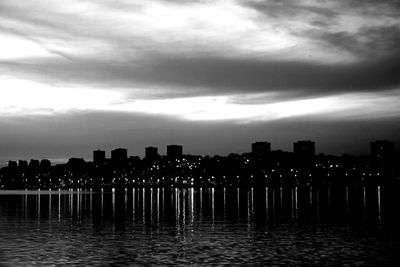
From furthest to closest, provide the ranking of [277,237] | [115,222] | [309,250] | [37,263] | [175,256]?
[115,222]
[277,237]
[309,250]
[175,256]
[37,263]

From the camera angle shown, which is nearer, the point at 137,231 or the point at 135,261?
the point at 135,261

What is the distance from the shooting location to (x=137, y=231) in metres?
64.4

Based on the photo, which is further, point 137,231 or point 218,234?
point 137,231

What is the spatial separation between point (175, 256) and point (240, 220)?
36.7m

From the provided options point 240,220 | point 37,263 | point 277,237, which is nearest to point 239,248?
point 277,237

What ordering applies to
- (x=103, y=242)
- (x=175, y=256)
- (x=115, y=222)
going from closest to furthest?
(x=175, y=256)
(x=103, y=242)
(x=115, y=222)

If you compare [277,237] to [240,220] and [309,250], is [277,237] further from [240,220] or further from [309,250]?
[240,220]

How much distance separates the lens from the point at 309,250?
47.5 m

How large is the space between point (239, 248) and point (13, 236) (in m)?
22.6

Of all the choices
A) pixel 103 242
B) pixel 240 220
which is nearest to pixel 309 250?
pixel 103 242

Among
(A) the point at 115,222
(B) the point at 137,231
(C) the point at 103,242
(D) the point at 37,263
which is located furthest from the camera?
(A) the point at 115,222

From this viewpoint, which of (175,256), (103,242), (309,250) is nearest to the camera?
(175,256)

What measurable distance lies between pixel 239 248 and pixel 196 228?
19477 millimetres

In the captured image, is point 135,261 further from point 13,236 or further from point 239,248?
point 13,236
